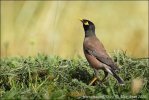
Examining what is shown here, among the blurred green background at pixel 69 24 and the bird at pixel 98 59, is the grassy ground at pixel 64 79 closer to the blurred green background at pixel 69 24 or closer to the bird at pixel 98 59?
the bird at pixel 98 59

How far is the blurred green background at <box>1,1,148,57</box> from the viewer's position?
13023 millimetres

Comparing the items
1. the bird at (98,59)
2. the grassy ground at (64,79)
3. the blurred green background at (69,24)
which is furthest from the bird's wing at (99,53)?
the blurred green background at (69,24)

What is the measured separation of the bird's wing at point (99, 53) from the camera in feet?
25.1

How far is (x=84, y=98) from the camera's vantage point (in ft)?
22.3

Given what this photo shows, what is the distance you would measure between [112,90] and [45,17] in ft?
21.4

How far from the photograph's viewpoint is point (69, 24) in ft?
44.3

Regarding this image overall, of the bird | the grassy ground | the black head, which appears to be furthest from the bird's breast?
the black head

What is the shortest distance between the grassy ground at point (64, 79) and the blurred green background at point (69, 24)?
4.25 m

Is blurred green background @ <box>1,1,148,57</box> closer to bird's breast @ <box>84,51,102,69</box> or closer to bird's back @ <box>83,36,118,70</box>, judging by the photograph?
bird's back @ <box>83,36,118,70</box>

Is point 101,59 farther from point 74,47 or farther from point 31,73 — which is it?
point 74,47

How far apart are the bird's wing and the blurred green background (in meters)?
4.70

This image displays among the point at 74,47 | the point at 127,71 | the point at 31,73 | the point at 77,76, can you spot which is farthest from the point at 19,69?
the point at 74,47

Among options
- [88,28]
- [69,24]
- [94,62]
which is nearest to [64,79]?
[94,62]

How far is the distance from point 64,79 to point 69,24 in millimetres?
5870
